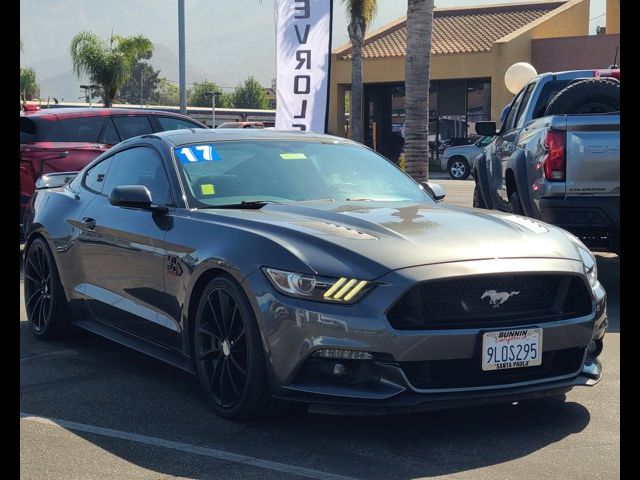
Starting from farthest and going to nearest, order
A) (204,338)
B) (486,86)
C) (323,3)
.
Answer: (486,86)
(323,3)
(204,338)

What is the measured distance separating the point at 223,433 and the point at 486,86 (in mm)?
37681

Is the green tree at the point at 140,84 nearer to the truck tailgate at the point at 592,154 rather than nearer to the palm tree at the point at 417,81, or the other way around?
the palm tree at the point at 417,81

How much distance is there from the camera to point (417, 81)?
52.2 ft

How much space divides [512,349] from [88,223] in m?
3.25

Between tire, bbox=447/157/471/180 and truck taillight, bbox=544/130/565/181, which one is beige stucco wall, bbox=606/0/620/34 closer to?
tire, bbox=447/157/471/180

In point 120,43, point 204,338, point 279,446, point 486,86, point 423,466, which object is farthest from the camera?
point 486,86

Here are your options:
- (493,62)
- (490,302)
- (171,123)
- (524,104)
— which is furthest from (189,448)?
(493,62)

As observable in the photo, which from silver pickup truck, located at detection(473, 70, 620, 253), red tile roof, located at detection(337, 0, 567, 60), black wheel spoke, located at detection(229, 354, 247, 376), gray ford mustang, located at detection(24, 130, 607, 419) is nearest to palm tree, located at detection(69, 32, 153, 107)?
red tile roof, located at detection(337, 0, 567, 60)

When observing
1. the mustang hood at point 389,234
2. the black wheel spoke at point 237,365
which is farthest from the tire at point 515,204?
the black wheel spoke at point 237,365

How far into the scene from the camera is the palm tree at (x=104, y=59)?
36656mm

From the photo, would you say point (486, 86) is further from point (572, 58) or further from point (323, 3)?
point (323, 3)

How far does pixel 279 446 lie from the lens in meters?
4.89

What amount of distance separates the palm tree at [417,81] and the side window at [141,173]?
9182 mm
